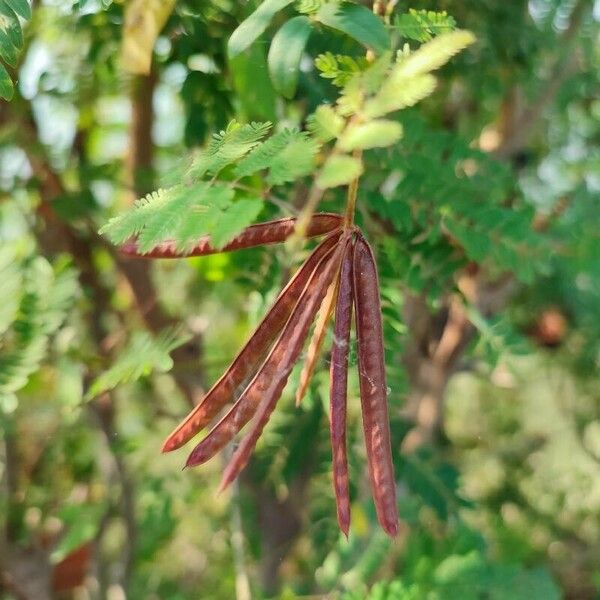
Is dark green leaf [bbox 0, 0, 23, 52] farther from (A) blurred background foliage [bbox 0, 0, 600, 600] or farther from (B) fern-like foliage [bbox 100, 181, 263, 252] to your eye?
(B) fern-like foliage [bbox 100, 181, 263, 252]

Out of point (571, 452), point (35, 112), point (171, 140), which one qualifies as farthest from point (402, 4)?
point (571, 452)

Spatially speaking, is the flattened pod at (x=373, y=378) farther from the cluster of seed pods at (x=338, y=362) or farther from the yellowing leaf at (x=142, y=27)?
the yellowing leaf at (x=142, y=27)

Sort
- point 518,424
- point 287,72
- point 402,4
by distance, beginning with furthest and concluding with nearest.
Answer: point 518,424 < point 402,4 < point 287,72

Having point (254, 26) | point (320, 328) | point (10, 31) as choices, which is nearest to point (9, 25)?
point (10, 31)

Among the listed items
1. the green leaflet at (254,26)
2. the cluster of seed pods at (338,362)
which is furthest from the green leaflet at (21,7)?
the cluster of seed pods at (338,362)

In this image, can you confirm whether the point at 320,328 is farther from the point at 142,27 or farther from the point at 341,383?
the point at 142,27

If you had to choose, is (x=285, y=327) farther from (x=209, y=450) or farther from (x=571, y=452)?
(x=571, y=452)
